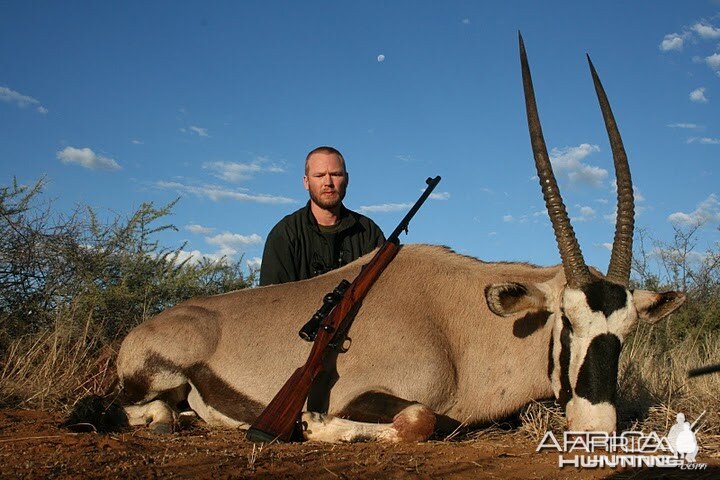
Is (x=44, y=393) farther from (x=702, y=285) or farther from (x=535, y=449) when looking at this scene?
(x=702, y=285)

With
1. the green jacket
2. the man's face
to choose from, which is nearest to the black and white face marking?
the green jacket

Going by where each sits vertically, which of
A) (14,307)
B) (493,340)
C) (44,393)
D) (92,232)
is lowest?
(44,393)

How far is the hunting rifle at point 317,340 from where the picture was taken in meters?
4.39

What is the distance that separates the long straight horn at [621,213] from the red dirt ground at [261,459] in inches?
51.3

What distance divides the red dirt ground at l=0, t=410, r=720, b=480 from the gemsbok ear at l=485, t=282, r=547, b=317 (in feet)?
3.07

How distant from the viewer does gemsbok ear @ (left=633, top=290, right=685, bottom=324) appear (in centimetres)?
444

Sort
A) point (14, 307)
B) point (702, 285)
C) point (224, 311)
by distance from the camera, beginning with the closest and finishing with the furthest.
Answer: point (224, 311) → point (14, 307) → point (702, 285)

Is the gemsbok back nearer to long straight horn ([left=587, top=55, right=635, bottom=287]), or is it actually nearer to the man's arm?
long straight horn ([left=587, top=55, right=635, bottom=287])

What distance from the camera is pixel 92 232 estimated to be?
8.77 metres

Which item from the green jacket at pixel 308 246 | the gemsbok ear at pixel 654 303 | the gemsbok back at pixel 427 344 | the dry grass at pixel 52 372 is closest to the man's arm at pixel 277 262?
the green jacket at pixel 308 246

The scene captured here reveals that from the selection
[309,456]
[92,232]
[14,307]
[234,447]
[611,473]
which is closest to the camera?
[611,473]

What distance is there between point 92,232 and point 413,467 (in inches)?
257

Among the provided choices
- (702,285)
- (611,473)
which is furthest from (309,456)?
(702,285)

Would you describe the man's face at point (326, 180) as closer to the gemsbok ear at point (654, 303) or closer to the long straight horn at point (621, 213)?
the long straight horn at point (621, 213)
